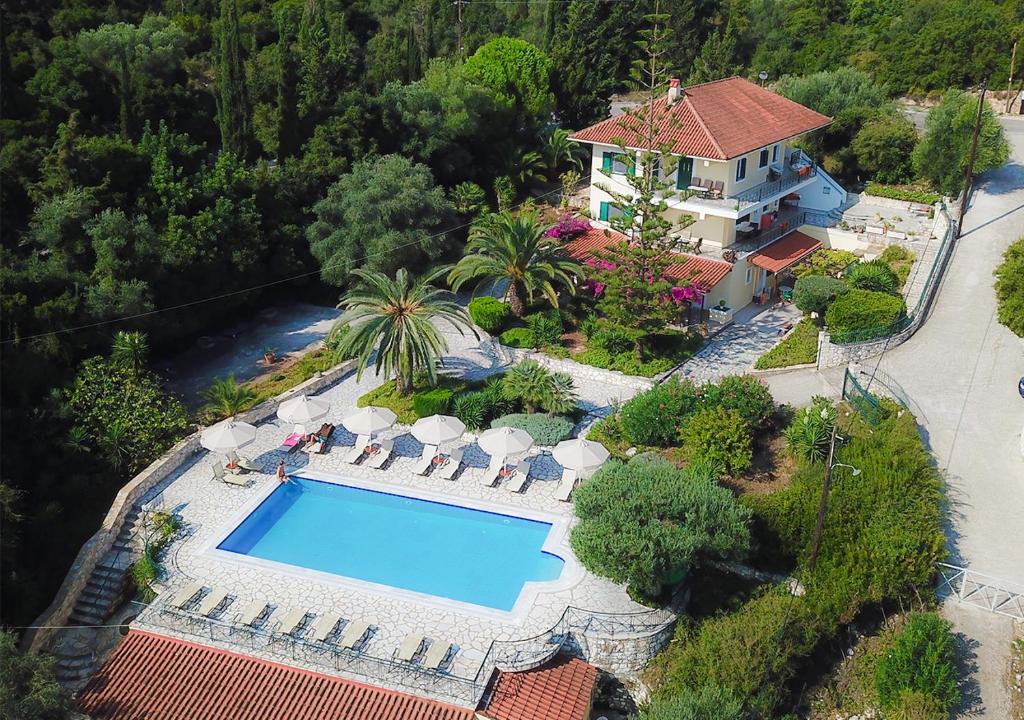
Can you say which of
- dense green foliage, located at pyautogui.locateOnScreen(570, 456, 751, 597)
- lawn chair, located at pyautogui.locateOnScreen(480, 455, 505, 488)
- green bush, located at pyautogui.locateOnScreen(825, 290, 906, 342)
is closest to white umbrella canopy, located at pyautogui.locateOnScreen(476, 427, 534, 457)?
lawn chair, located at pyautogui.locateOnScreen(480, 455, 505, 488)

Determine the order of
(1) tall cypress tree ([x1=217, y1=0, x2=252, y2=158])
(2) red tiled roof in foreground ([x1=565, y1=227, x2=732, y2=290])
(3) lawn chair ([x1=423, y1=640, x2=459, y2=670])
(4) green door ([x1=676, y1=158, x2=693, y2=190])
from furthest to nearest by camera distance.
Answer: (1) tall cypress tree ([x1=217, y1=0, x2=252, y2=158]) → (4) green door ([x1=676, y1=158, x2=693, y2=190]) → (2) red tiled roof in foreground ([x1=565, y1=227, x2=732, y2=290]) → (3) lawn chair ([x1=423, y1=640, x2=459, y2=670])

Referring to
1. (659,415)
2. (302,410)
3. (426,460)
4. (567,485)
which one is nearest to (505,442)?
(567,485)

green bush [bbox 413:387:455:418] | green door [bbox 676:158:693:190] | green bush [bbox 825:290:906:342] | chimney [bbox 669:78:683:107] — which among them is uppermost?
chimney [bbox 669:78:683:107]

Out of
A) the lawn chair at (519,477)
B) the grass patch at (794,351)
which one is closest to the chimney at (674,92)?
the grass patch at (794,351)

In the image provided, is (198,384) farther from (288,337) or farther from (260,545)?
(260,545)

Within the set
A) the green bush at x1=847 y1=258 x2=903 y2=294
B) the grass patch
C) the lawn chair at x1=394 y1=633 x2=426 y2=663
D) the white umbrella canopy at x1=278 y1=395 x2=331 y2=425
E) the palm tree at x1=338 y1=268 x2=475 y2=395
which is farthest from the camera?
the green bush at x1=847 y1=258 x2=903 y2=294

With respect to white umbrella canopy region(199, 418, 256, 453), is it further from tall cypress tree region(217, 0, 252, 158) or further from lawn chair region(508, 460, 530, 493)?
tall cypress tree region(217, 0, 252, 158)

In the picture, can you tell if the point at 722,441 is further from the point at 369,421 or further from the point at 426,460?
the point at 369,421
